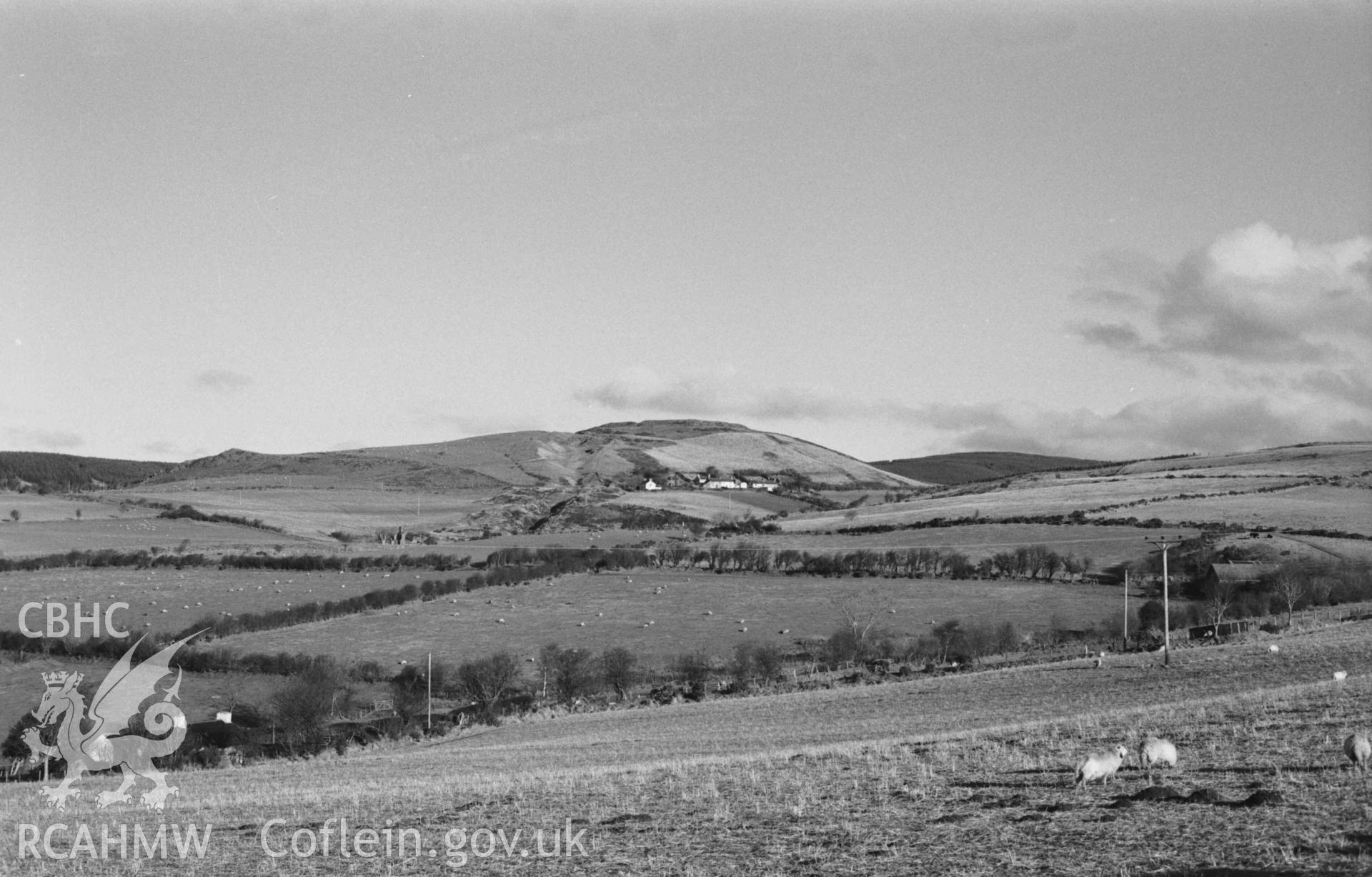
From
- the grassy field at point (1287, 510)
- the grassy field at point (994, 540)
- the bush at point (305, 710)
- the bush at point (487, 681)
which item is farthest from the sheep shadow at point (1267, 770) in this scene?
the grassy field at point (1287, 510)

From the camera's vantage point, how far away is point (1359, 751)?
17.2 m

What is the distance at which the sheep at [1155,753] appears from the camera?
19031mm

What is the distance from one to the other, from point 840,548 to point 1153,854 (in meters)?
104

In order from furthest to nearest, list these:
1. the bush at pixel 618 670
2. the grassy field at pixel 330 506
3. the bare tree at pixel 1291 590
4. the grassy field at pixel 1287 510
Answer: the grassy field at pixel 330 506
the grassy field at pixel 1287 510
the bare tree at pixel 1291 590
the bush at pixel 618 670

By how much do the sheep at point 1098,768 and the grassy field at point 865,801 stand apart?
24cm

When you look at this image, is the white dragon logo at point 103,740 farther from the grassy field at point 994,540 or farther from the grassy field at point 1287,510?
the grassy field at point 1287,510

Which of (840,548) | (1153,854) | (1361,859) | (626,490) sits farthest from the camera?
(626,490)

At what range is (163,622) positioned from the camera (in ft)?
291

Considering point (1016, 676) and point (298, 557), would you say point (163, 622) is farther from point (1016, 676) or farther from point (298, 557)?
point (1016, 676)

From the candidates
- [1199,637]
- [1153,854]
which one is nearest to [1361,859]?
[1153,854]

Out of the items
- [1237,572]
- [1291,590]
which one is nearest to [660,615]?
[1237,572]

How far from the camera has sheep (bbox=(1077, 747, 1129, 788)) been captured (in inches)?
727

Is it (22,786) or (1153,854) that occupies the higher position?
(1153,854)

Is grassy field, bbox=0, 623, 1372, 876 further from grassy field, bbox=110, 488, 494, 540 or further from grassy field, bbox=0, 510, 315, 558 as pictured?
grassy field, bbox=110, 488, 494, 540
